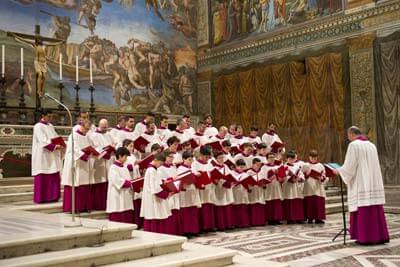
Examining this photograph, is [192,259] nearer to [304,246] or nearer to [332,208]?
[304,246]

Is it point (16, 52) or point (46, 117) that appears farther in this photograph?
point (16, 52)

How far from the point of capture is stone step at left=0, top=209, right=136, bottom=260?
5.77 metres

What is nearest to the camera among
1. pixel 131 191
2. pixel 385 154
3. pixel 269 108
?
pixel 131 191

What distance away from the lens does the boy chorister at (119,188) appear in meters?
8.98

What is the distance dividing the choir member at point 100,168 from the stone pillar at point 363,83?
8323 millimetres

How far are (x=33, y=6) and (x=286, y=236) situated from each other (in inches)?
473

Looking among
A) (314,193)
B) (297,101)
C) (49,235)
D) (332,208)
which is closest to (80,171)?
(49,235)

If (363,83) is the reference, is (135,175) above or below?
below

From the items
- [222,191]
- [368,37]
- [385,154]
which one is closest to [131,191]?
[222,191]

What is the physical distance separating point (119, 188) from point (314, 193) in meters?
4.91

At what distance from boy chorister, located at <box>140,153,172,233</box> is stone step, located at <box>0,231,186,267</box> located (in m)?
1.44

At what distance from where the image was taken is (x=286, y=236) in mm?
9672

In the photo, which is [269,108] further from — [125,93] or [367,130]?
[125,93]

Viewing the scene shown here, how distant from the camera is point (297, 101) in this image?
664 inches
